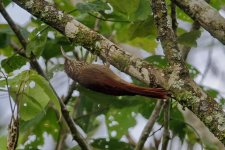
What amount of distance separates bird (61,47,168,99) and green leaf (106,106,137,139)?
118cm

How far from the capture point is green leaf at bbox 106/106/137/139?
2.81m

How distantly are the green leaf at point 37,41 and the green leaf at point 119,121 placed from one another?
938mm

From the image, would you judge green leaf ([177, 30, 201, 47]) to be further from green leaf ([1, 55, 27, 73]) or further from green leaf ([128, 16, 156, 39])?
green leaf ([1, 55, 27, 73])

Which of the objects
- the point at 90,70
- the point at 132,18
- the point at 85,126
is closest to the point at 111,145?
the point at 85,126

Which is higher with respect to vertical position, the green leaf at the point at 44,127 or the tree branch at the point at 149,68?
the tree branch at the point at 149,68

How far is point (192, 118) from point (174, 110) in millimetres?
775

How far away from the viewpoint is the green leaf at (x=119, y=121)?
9.21 ft

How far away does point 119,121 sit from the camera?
283cm

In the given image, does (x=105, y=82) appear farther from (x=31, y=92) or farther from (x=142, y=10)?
(x=142, y=10)

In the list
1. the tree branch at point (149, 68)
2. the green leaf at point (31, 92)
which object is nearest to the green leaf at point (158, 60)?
the green leaf at point (31, 92)

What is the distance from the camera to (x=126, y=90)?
4.86 ft

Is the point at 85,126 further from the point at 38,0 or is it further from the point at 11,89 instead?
the point at 38,0

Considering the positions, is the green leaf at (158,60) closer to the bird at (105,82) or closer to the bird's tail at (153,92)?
the bird at (105,82)

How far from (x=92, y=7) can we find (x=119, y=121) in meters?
1.05
